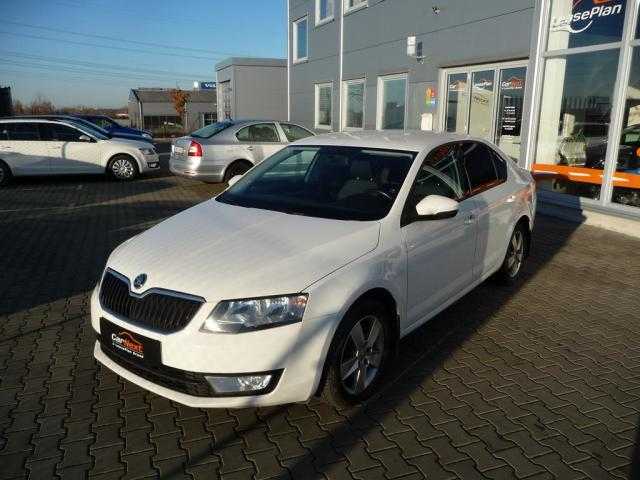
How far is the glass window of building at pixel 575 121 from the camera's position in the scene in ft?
28.6

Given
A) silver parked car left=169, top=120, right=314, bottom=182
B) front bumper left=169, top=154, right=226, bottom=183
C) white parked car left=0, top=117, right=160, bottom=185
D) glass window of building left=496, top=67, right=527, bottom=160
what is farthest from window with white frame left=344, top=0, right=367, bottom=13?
white parked car left=0, top=117, right=160, bottom=185

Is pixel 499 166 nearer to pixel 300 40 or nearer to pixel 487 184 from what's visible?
pixel 487 184

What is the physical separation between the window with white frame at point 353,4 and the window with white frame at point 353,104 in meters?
1.97

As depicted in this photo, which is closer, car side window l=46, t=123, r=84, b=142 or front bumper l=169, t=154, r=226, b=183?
front bumper l=169, t=154, r=226, b=183

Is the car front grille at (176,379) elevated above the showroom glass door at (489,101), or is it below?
below

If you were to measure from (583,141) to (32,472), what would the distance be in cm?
930

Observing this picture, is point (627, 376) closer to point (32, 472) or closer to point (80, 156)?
point (32, 472)

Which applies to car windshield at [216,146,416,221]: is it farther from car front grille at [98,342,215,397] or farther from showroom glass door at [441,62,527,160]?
showroom glass door at [441,62,527,160]

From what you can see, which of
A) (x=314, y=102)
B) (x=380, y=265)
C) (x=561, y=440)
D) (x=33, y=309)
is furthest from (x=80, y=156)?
(x=561, y=440)

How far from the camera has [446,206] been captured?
11.9ft

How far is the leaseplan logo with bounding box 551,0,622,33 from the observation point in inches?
335

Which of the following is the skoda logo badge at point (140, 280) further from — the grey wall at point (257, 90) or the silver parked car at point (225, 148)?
the grey wall at point (257, 90)

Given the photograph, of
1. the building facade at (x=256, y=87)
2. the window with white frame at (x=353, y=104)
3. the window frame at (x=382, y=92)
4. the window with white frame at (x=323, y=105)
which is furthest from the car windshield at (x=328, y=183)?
the building facade at (x=256, y=87)

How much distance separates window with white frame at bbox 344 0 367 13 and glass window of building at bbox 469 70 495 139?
204 inches
